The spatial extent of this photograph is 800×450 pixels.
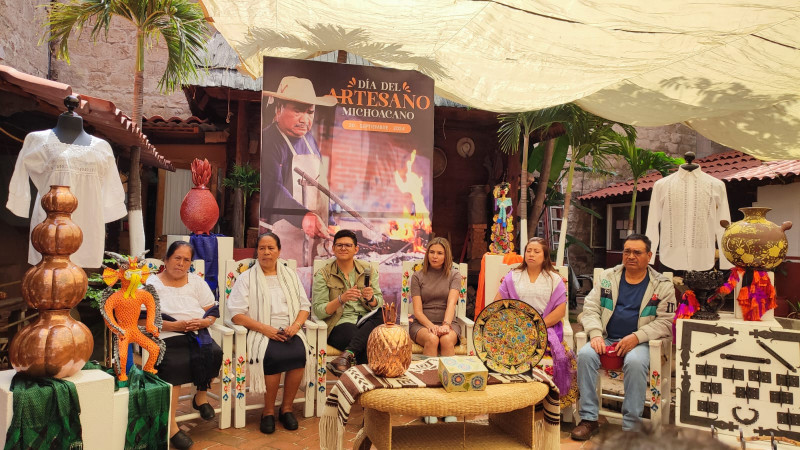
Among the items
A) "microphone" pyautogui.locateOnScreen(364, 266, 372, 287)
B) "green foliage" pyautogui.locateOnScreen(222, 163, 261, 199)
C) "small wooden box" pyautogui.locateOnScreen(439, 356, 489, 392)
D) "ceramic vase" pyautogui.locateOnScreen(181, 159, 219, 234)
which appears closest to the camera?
"small wooden box" pyautogui.locateOnScreen(439, 356, 489, 392)

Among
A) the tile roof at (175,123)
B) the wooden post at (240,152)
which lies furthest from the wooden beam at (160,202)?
the wooden post at (240,152)

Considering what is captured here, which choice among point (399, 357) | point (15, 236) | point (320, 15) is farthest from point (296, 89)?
point (15, 236)

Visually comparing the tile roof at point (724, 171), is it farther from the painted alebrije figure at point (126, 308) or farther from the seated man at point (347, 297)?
the painted alebrije figure at point (126, 308)

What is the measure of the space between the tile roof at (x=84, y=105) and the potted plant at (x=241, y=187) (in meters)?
1.55

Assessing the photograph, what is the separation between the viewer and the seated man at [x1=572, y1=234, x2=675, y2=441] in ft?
12.4

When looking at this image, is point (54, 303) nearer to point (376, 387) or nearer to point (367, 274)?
point (376, 387)

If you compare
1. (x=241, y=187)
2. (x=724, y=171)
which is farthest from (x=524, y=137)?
(x=724, y=171)

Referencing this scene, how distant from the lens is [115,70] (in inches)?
415

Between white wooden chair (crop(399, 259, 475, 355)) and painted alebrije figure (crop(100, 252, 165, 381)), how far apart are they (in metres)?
2.02

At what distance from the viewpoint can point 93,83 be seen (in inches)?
412

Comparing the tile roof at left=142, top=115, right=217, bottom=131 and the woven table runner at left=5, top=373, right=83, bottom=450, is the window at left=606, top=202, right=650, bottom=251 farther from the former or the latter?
the woven table runner at left=5, top=373, right=83, bottom=450

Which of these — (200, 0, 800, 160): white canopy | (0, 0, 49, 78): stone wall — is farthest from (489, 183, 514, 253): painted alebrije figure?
(0, 0, 49, 78): stone wall

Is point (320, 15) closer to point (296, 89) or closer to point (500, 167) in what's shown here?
point (296, 89)

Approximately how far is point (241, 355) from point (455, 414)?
5.92 feet
